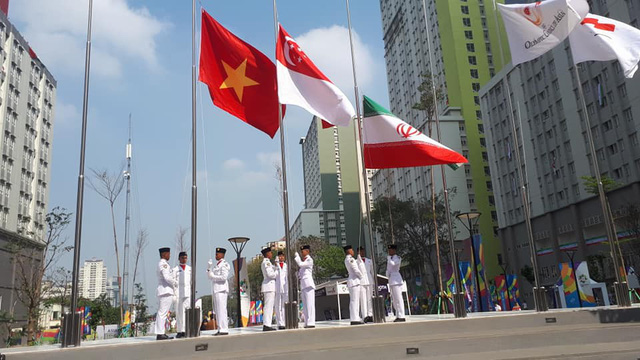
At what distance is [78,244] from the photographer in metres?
10.6

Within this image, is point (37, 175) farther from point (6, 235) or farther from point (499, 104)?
point (499, 104)

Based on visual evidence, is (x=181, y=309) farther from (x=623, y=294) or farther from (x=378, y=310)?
(x=623, y=294)

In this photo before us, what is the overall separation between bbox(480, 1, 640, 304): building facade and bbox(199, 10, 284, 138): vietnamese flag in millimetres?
27764

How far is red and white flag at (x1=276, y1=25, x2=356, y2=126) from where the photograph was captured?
520 inches

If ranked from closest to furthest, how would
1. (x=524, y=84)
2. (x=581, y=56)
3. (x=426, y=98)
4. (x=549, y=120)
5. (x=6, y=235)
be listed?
(x=581, y=56) < (x=426, y=98) < (x=6, y=235) < (x=549, y=120) < (x=524, y=84)

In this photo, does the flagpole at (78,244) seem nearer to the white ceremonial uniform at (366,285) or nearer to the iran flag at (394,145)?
the white ceremonial uniform at (366,285)

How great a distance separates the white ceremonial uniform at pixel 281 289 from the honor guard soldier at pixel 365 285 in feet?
6.57

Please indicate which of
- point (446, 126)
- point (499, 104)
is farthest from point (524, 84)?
point (446, 126)

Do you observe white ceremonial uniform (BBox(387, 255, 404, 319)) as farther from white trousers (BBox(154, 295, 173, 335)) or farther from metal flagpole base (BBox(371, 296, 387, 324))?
white trousers (BBox(154, 295, 173, 335))

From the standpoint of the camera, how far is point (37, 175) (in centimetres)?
5556

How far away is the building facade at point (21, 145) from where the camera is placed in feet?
153

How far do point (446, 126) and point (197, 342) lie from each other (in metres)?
63.7

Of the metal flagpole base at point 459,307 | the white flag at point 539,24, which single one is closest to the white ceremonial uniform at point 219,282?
the metal flagpole base at point 459,307

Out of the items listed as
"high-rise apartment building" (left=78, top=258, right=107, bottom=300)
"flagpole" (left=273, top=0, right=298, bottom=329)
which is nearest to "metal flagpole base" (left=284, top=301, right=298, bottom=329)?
"flagpole" (left=273, top=0, right=298, bottom=329)
